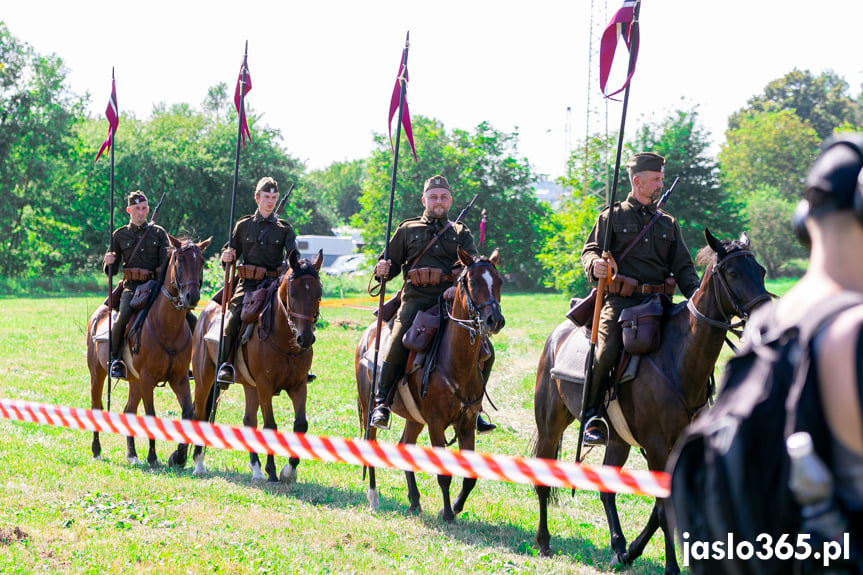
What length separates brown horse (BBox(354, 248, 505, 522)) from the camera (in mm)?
7422

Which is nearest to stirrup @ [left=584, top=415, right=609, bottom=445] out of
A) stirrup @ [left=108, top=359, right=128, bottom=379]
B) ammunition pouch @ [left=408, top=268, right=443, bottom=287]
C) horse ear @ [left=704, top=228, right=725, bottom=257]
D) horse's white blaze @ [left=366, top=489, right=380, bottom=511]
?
horse ear @ [left=704, top=228, right=725, bottom=257]

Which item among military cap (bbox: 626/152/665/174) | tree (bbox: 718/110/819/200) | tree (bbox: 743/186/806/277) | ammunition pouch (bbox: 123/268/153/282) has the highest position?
tree (bbox: 718/110/819/200)

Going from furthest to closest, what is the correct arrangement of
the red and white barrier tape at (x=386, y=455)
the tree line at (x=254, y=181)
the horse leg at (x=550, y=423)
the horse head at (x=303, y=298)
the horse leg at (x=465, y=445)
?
the tree line at (x=254, y=181), the horse head at (x=303, y=298), the horse leg at (x=465, y=445), the horse leg at (x=550, y=423), the red and white barrier tape at (x=386, y=455)

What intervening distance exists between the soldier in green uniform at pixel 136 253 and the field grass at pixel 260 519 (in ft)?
5.33

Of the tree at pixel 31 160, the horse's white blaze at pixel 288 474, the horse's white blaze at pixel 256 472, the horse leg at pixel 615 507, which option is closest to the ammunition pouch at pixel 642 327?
the horse leg at pixel 615 507

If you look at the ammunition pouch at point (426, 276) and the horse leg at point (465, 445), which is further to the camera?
the ammunition pouch at point (426, 276)

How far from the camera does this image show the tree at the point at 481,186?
55.7 metres

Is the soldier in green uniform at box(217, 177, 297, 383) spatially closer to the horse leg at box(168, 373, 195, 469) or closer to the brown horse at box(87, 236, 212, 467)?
the brown horse at box(87, 236, 212, 467)

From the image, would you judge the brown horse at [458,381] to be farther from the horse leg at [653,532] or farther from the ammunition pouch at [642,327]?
the horse leg at [653,532]

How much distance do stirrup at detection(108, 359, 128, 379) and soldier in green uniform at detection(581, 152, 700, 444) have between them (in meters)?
6.57

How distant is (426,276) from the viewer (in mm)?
8453

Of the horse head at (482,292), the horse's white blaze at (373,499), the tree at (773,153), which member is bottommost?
the horse's white blaze at (373,499)

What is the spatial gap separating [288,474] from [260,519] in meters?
1.85

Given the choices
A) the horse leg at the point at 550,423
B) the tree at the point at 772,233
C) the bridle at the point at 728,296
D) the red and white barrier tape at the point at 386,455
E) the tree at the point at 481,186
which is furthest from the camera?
the tree at the point at 772,233
